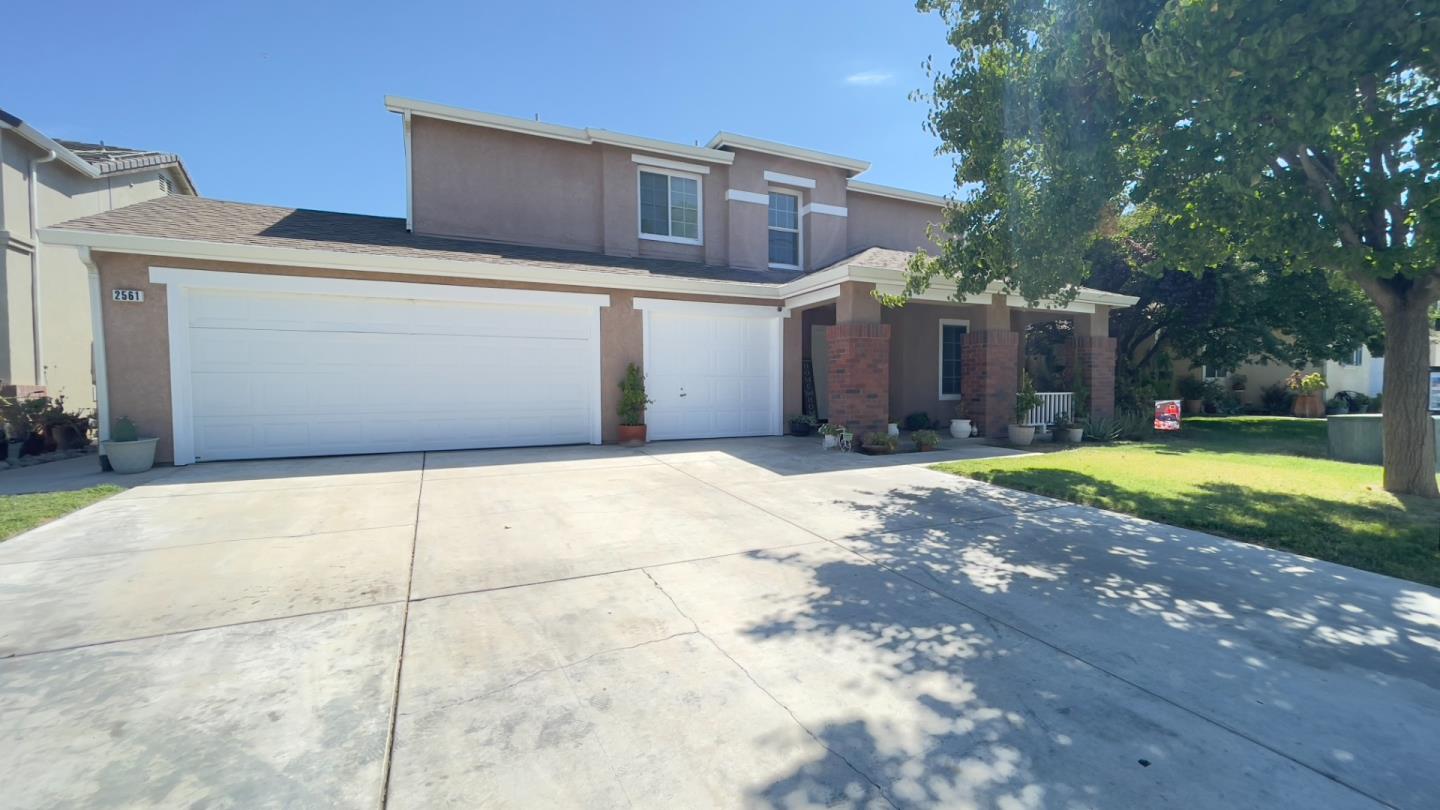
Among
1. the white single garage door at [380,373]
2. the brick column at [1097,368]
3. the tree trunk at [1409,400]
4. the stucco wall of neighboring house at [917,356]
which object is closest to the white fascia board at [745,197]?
the stucco wall of neighboring house at [917,356]

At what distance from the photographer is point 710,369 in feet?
40.4

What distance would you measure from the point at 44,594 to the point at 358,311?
21.8 feet

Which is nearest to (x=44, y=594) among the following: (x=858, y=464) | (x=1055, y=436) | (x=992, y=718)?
(x=992, y=718)

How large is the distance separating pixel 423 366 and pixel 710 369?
531 cm

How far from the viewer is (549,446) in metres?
11.2

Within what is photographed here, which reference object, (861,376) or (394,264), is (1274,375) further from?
(394,264)

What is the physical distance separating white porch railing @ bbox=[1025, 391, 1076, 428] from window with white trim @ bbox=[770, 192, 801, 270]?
21.3 ft

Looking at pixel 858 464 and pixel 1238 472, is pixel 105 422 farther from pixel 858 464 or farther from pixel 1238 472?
pixel 1238 472

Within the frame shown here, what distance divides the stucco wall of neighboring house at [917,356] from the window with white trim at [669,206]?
5.12m

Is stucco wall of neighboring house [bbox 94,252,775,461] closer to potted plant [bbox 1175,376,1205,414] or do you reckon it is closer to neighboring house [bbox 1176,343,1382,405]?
potted plant [bbox 1175,376,1205,414]

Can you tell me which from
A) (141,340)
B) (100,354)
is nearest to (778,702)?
(141,340)

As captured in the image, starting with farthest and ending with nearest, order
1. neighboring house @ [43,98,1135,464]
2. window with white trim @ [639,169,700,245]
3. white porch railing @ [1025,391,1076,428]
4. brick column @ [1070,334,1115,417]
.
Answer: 1. window with white trim @ [639,169,700,245]
2. brick column @ [1070,334,1115,417]
3. white porch railing @ [1025,391,1076,428]
4. neighboring house @ [43,98,1135,464]

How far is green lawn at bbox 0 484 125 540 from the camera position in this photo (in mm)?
5574

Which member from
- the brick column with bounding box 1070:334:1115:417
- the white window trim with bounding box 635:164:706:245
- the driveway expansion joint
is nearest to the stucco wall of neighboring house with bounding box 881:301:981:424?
the brick column with bounding box 1070:334:1115:417
